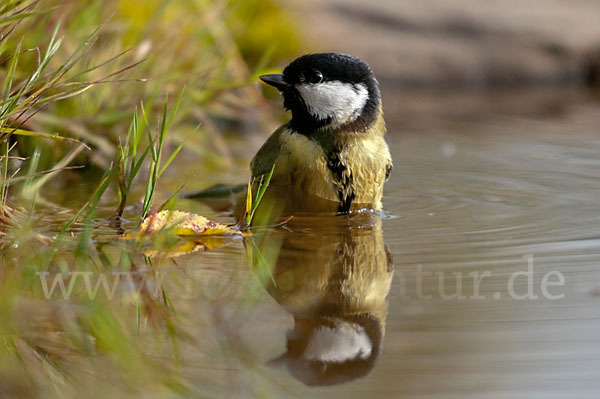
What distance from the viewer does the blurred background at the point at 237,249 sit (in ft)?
5.83

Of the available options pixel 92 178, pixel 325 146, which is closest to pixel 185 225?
pixel 325 146

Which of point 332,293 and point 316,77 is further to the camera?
point 316,77

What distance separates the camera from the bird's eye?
11.7 ft

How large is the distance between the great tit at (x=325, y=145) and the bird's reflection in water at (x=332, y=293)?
0.35 ft

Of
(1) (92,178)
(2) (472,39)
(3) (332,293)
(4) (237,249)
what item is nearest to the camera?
(3) (332,293)

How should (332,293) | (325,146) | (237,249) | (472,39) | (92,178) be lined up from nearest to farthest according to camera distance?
(332,293) < (237,249) < (325,146) < (92,178) < (472,39)

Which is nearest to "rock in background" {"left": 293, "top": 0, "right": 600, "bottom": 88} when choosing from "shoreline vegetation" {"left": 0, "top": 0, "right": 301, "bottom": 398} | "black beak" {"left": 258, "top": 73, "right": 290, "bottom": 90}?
"shoreline vegetation" {"left": 0, "top": 0, "right": 301, "bottom": 398}

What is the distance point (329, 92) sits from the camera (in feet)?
11.6

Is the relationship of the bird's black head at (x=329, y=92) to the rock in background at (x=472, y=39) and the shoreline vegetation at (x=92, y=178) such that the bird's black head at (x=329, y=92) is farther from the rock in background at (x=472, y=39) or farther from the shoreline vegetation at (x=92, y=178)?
the rock in background at (x=472, y=39)

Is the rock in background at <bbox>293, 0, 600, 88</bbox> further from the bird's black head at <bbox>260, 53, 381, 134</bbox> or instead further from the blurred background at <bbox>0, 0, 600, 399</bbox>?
the bird's black head at <bbox>260, 53, 381, 134</bbox>

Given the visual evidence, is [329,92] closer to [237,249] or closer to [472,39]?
[237,249]

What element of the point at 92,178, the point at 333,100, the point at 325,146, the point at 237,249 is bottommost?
the point at 92,178

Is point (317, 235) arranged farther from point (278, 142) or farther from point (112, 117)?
point (112, 117)

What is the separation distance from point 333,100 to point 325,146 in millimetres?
251
